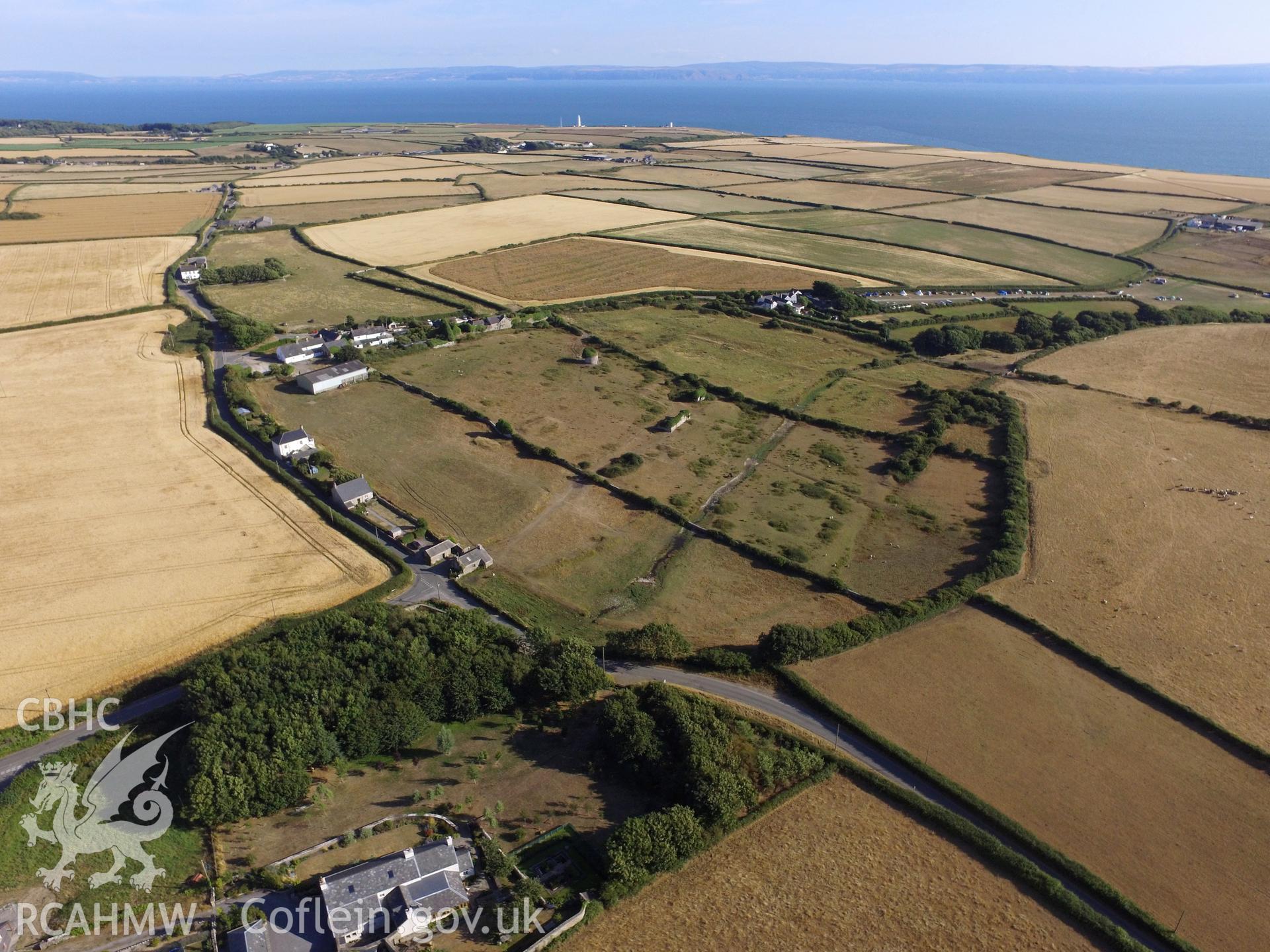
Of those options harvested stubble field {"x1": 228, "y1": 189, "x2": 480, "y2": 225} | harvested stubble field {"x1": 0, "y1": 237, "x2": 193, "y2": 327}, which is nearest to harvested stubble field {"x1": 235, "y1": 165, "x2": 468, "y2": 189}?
harvested stubble field {"x1": 228, "y1": 189, "x2": 480, "y2": 225}

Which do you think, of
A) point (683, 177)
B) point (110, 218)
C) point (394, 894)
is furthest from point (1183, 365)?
point (110, 218)

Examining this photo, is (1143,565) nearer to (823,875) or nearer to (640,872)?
(823,875)

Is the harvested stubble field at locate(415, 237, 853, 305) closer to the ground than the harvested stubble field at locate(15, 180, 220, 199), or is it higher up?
closer to the ground

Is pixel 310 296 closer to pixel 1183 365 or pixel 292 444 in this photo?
pixel 292 444

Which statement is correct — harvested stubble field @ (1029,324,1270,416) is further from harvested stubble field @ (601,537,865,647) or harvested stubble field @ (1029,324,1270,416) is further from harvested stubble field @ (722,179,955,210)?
harvested stubble field @ (722,179,955,210)

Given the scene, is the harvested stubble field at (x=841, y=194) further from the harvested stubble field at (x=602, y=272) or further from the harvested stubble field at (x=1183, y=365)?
the harvested stubble field at (x=1183, y=365)

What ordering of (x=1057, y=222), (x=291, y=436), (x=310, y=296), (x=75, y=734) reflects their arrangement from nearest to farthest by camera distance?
1. (x=75, y=734)
2. (x=291, y=436)
3. (x=310, y=296)
4. (x=1057, y=222)
